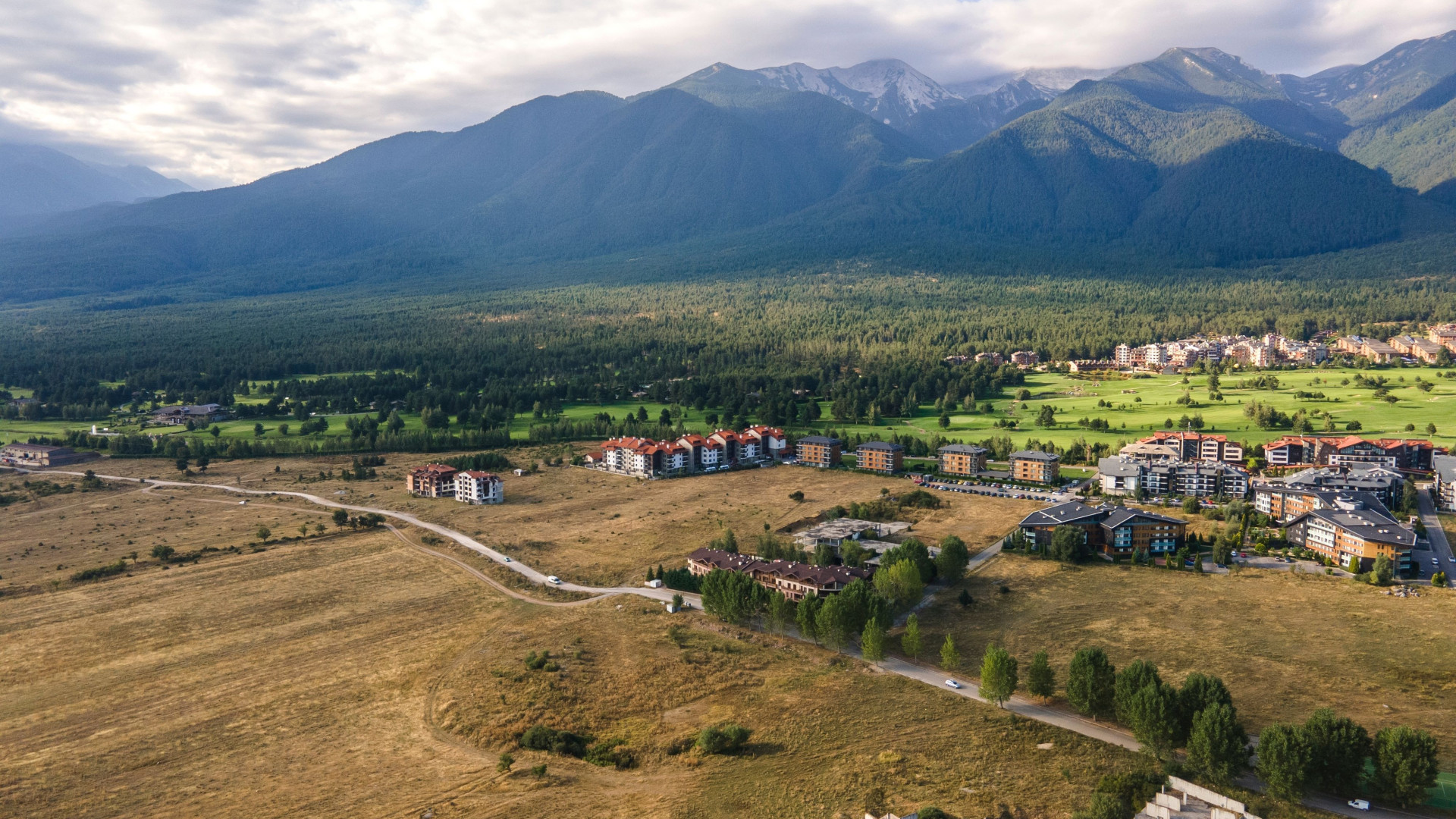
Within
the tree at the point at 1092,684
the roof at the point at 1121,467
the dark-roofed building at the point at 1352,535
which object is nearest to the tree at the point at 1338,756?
the tree at the point at 1092,684

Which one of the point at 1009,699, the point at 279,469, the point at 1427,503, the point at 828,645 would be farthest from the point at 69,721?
the point at 1427,503

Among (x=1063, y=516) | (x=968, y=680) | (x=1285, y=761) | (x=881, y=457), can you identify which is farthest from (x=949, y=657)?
(x=881, y=457)

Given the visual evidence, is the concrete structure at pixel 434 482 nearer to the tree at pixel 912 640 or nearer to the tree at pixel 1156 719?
the tree at pixel 912 640

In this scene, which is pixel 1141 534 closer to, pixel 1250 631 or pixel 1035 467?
pixel 1250 631

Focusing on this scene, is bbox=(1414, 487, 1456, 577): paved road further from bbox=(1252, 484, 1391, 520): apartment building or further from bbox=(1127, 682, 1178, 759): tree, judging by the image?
bbox=(1127, 682, 1178, 759): tree

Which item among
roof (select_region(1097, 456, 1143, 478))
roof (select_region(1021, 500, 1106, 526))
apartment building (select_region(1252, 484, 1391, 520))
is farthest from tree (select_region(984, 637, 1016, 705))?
roof (select_region(1097, 456, 1143, 478))

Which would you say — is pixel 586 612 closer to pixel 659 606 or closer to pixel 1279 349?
pixel 659 606

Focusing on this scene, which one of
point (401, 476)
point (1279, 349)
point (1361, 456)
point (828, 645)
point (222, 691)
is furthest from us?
point (1279, 349)
